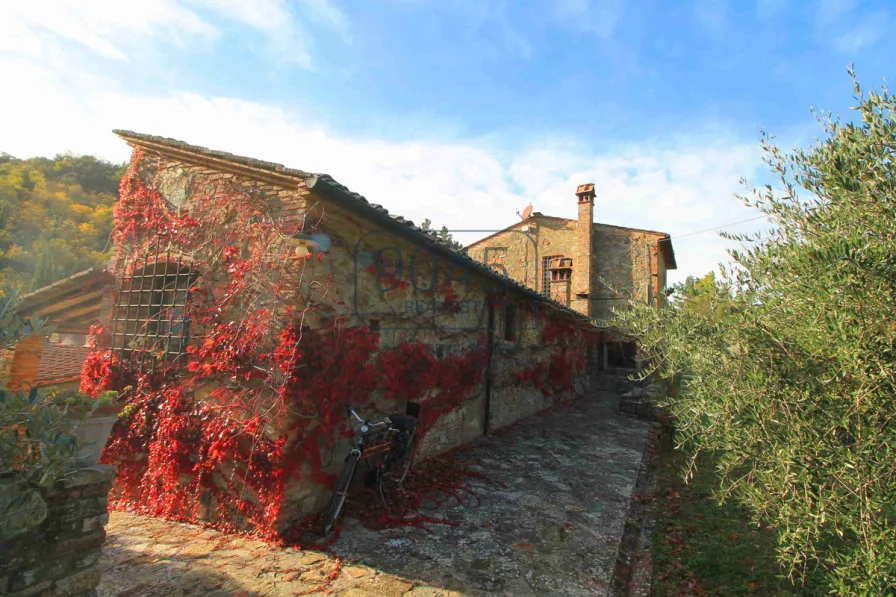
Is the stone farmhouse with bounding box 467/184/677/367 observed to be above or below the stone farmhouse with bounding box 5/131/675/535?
above

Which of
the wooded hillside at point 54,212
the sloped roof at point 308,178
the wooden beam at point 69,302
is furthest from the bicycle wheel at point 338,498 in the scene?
the wooded hillside at point 54,212

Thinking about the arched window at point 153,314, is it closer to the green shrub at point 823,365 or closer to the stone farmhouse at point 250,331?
the stone farmhouse at point 250,331

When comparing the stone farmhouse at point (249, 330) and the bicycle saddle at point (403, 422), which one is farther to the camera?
the bicycle saddle at point (403, 422)

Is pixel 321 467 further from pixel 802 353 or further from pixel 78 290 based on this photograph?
pixel 78 290

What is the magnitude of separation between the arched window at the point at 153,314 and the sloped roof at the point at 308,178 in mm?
1493

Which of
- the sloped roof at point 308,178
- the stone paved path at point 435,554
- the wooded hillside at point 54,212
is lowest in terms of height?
the stone paved path at point 435,554

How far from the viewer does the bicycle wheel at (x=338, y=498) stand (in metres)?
4.52

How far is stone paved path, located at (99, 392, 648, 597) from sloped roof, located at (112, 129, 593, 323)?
11.5 ft

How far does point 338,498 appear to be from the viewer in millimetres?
4598

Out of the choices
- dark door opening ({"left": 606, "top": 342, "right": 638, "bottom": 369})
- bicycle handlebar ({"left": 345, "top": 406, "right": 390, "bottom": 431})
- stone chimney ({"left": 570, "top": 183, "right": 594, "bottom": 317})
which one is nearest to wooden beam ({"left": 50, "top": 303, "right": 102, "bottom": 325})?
bicycle handlebar ({"left": 345, "top": 406, "right": 390, "bottom": 431})

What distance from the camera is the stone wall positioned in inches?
103

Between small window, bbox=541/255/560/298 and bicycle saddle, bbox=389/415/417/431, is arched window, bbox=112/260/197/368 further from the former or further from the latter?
small window, bbox=541/255/560/298

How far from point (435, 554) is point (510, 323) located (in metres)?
6.82

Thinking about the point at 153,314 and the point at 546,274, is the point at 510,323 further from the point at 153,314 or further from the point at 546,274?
the point at 546,274
